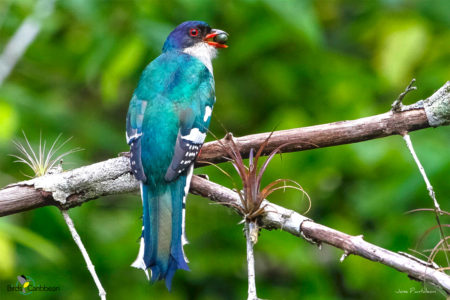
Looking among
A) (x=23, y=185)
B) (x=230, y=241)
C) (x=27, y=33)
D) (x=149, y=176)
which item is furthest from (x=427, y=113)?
(x=27, y=33)

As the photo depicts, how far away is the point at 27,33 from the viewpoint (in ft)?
15.1

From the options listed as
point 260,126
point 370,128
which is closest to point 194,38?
point 260,126

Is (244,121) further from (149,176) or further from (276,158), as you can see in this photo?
(149,176)

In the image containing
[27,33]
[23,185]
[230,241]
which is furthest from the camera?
[230,241]

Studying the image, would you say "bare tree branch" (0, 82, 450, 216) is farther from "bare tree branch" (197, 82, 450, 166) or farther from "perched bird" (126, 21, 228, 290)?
"perched bird" (126, 21, 228, 290)

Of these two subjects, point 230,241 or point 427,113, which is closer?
point 427,113

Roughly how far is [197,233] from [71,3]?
190 centimetres

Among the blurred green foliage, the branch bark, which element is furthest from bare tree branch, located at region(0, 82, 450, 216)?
the blurred green foliage

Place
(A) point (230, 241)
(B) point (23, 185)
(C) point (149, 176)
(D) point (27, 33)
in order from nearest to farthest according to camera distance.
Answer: (B) point (23, 185) < (C) point (149, 176) < (D) point (27, 33) < (A) point (230, 241)

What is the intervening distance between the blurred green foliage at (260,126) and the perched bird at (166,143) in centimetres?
51

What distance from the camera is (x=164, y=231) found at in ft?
10.8

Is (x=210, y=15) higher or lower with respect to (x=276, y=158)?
higher

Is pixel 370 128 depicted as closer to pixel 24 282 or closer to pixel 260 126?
pixel 24 282

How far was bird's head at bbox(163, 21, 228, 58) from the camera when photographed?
16.4 feet
